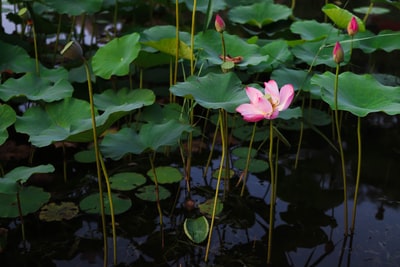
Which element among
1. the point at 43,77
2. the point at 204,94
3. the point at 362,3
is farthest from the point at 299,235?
the point at 362,3

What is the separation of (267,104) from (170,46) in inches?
21.8

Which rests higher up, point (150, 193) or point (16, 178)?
point (16, 178)

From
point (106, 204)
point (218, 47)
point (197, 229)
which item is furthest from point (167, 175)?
point (218, 47)

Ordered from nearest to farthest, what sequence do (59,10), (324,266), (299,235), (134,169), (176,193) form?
(324,266) < (299,235) < (176,193) < (134,169) < (59,10)

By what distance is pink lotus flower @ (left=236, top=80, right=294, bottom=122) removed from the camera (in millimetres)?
1130

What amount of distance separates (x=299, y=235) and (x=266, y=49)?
648 mm

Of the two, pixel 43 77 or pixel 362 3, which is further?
pixel 362 3

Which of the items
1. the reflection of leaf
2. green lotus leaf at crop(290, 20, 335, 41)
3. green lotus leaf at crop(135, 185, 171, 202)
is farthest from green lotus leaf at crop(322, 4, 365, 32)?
the reflection of leaf

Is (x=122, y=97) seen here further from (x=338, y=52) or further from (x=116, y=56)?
(x=338, y=52)

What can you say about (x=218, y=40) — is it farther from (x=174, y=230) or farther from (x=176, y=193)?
(x=174, y=230)

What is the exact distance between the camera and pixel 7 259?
132cm

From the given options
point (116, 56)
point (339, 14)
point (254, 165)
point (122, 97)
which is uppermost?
point (339, 14)

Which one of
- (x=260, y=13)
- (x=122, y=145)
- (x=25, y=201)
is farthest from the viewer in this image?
(x=260, y=13)

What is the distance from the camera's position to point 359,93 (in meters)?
1.36
